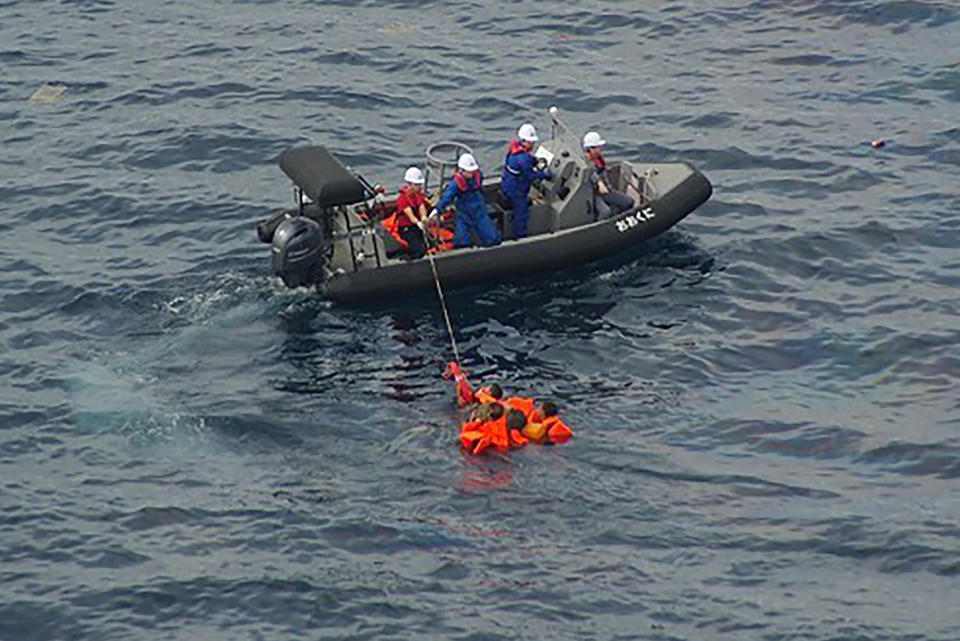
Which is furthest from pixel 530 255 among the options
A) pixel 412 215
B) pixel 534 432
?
pixel 534 432

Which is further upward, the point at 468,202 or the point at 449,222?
the point at 468,202

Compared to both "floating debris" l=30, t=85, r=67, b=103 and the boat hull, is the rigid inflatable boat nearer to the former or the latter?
the boat hull

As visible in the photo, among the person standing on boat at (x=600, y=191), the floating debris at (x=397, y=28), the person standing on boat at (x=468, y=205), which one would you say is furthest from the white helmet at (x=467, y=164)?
the floating debris at (x=397, y=28)

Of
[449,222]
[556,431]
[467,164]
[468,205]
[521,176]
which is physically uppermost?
[467,164]

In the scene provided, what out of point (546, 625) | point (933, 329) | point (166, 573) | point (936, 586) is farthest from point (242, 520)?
point (933, 329)

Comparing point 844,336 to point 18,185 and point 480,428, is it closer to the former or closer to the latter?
point 480,428

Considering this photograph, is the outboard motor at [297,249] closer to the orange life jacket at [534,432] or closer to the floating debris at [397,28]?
the orange life jacket at [534,432]

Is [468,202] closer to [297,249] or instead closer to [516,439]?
[297,249]

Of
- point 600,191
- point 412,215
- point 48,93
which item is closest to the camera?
point 412,215
